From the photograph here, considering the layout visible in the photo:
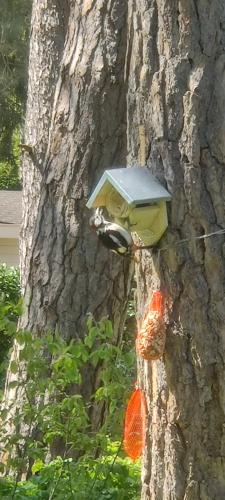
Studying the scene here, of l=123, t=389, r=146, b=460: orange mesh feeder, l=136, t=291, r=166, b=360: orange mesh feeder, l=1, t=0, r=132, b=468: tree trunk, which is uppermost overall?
l=1, t=0, r=132, b=468: tree trunk

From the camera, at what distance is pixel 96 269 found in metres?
6.81

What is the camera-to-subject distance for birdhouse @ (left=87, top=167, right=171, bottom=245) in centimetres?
342

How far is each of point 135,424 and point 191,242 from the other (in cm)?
106

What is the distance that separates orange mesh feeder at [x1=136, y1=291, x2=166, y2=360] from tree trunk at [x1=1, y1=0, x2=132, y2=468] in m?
3.10

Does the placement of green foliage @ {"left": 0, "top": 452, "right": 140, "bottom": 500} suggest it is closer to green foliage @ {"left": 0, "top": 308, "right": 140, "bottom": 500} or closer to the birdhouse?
green foliage @ {"left": 0, "top": 308, "right": 140, "bottom": 500}

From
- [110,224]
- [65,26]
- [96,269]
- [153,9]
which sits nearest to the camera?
[110,224]

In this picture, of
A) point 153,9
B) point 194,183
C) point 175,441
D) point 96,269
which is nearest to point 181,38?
point 153,9

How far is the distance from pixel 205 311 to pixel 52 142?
3.85m

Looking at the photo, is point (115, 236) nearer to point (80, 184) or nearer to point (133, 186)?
point (133, 186)

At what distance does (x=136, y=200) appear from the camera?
11.0 ft

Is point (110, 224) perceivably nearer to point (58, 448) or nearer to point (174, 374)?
point (174, 374)

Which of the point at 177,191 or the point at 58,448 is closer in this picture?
the point at 177,191

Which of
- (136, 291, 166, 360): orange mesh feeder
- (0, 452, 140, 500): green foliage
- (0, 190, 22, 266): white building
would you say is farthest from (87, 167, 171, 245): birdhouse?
(0, 190, 22, 266): white building

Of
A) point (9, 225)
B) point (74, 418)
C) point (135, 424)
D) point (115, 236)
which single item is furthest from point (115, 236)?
point (9, 225)
